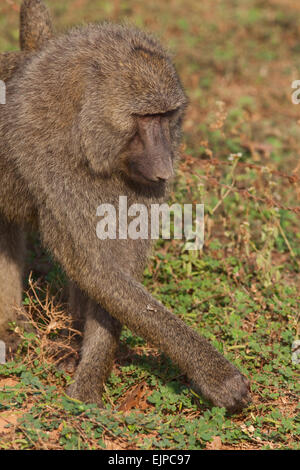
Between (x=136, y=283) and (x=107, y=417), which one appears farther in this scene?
(x=136, y=283)

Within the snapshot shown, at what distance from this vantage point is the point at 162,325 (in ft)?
10.3

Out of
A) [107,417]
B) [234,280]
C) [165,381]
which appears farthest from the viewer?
[234,280]

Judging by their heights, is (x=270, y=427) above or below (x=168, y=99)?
below

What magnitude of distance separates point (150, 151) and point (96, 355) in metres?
1.00

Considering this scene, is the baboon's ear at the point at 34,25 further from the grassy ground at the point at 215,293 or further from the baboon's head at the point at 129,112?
the baboon's head at the point at 129,112

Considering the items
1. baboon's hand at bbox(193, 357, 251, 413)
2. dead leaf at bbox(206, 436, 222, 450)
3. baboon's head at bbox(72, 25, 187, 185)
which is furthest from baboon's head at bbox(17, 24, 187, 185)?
dead leaf at bbox(206, 436, 222, 450)

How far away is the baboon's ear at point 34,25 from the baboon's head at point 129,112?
3.30 ft

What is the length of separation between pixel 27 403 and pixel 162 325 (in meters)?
0.67

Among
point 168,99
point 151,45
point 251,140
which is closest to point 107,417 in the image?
point 168,99

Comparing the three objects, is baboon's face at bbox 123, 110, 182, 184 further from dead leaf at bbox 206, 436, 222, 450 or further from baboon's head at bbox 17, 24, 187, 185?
dead leaf at bbox 206, 436, 222, 450

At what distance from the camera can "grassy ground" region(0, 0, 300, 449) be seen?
295 cm

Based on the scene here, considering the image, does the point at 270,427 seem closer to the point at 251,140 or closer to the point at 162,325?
the point at 162,325

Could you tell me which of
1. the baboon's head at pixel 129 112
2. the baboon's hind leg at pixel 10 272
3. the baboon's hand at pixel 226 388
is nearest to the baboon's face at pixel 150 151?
the baboon's head at pixel 129 112

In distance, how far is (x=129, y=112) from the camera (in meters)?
3.02
